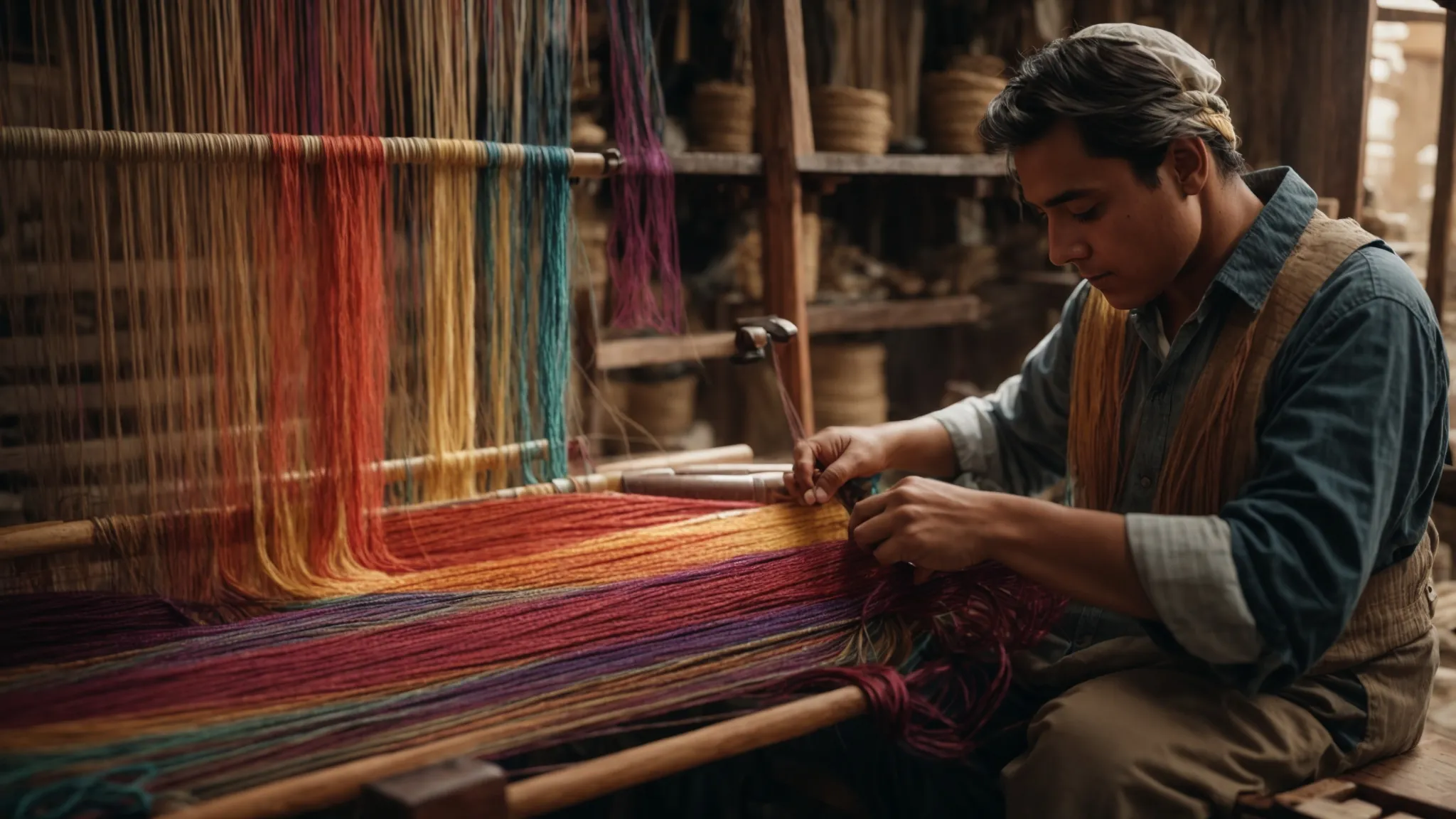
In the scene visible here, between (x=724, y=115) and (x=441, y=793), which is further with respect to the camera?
(x=724, y=115)

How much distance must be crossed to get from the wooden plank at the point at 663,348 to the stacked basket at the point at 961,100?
1.25 metres

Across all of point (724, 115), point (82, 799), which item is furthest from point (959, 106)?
point (82, 799)

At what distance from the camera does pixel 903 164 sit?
3.54 m

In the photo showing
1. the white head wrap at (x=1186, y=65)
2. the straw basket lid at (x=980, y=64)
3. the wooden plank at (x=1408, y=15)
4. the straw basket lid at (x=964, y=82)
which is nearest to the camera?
the white head wrap at (x=1186, y=65)

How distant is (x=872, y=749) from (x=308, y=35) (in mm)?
1434

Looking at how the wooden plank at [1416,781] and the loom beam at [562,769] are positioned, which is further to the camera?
the wooden plank at [1416,781]

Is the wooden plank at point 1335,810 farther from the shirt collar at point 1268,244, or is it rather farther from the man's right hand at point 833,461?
the man's right hand at point 833,461

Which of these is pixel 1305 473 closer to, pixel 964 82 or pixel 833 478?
pixel 833 478

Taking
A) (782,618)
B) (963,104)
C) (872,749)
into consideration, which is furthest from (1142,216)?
(963,104)

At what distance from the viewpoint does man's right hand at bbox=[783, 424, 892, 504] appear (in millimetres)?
1942

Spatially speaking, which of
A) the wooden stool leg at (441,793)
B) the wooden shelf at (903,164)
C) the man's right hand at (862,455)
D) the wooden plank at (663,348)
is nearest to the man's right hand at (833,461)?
the man's right hand at (862,455)

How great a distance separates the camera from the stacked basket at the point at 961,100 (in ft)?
13.0

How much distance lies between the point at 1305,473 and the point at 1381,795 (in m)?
0.46

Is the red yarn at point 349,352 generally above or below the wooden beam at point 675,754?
above
